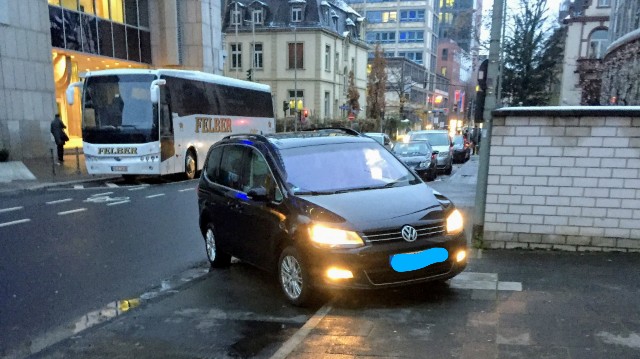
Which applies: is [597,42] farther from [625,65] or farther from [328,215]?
[328,215]

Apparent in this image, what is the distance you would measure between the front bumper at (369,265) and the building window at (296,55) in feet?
162

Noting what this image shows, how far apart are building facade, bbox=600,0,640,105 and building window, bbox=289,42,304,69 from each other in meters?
30.4

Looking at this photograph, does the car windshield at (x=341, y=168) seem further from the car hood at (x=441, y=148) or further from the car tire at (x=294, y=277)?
the car hood at (x=441, y=148)

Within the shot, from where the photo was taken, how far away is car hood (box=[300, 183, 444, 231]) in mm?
4633

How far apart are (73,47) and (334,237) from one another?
24154 mm

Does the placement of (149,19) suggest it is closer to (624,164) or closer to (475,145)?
(475,145)

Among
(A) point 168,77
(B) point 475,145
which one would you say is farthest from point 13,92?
(B) point 475,145

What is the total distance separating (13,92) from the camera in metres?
19.6

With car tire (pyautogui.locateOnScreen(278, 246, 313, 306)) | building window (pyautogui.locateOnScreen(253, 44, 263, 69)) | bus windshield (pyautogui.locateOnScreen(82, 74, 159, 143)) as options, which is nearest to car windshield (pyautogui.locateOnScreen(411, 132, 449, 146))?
bus windshield (pyautogui.locateOnScreen(82, 74, 159, 143))

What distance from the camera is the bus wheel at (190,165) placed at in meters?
17.5

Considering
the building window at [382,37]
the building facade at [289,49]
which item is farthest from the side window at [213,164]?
the building window at [382,37]

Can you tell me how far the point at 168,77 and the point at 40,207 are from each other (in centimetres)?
637

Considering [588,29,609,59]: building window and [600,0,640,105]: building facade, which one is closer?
[600,0,640,105]: building facade

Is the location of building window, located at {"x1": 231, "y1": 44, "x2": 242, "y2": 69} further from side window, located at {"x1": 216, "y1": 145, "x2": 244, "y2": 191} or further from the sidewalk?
side window, located at {"x1": 216, "y1": 145, "x2": 244, "y2": 191}
